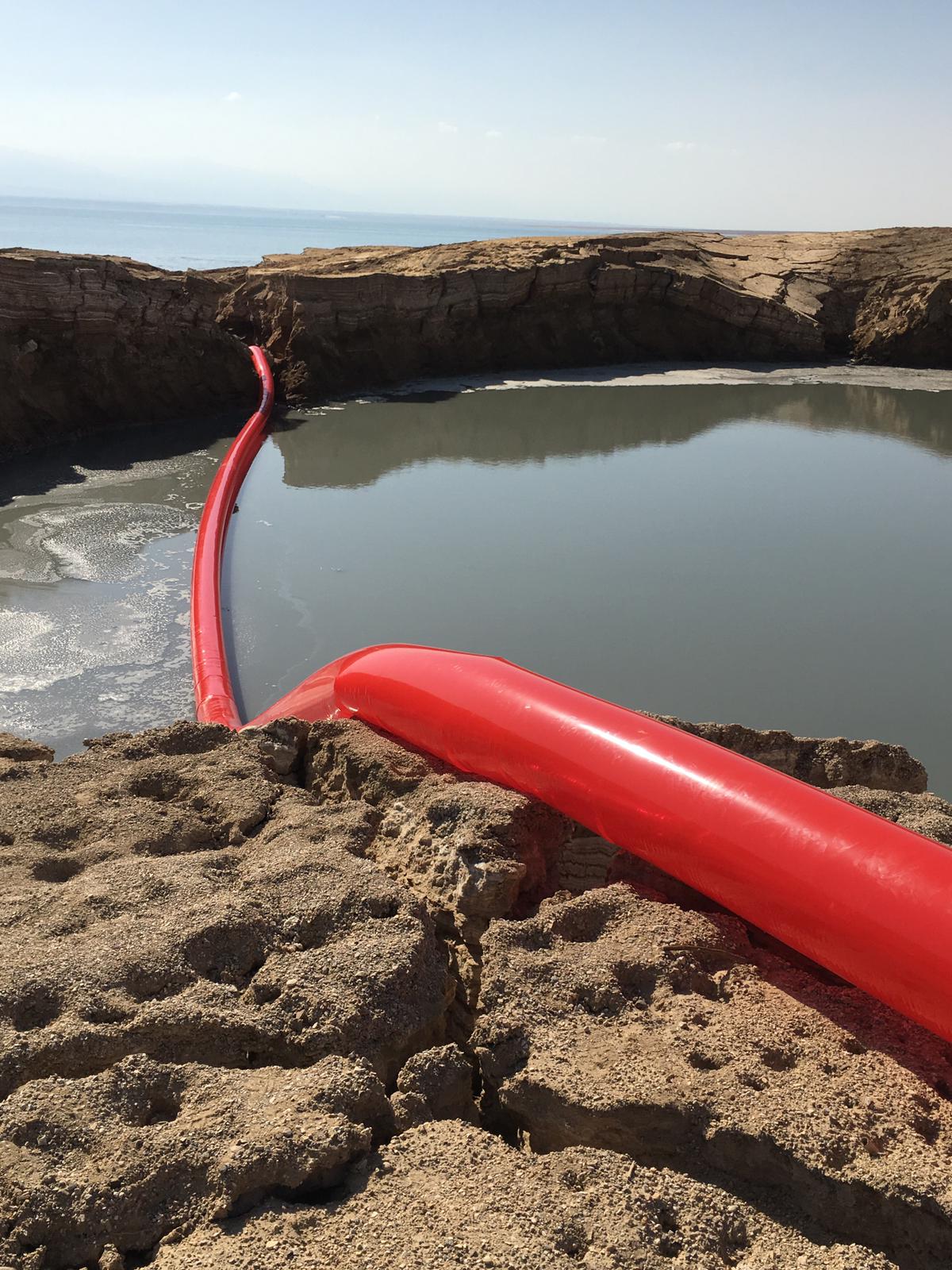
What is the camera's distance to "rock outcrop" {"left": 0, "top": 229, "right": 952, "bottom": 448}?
9.15m

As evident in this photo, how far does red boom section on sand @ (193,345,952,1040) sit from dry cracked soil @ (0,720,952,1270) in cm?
11

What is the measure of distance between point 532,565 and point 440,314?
7041 mm

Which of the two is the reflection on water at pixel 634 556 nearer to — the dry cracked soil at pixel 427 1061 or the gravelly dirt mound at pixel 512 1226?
the dry cracked soil at pixel 427 1061

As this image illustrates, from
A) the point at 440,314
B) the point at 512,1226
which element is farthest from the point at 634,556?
the point at 440,314

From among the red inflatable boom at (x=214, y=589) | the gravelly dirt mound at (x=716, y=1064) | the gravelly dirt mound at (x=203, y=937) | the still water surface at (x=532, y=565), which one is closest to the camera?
the gravelly dirt mound at (x=716, y=1064)

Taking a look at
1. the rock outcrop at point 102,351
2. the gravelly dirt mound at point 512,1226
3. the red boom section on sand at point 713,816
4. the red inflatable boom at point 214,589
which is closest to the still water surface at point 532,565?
the red inflatable boom at point 214,589

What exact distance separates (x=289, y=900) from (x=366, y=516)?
5.26 metres

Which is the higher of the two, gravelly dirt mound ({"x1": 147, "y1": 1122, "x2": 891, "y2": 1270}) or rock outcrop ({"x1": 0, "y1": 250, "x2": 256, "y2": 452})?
rock outcrop ({"x1": 0, "y1": 250, "x2": 256, "y2": 452})

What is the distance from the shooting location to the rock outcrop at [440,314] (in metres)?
9.15

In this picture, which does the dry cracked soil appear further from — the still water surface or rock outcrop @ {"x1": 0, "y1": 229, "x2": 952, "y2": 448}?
rock outcrop @ {"x1": 0, "y1": 229, "x2": 952, "y2": 448}

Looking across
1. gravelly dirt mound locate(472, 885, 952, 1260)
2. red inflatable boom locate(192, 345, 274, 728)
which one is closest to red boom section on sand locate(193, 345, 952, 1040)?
gravelly dirt mound locate(472, 885, 952, 1260)

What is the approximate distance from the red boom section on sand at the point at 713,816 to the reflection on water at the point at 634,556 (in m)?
1.89

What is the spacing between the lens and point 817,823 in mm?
1962

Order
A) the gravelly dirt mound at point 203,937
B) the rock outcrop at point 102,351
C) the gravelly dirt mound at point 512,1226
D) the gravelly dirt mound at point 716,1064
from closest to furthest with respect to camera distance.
→ 1. the gravelly dirt mound at point 512,1226
2. the gravelly dirt mound at point 716,1064
3. the gravelly dirt mound at point 203,937
4. the rock outcrop at point 102,351
